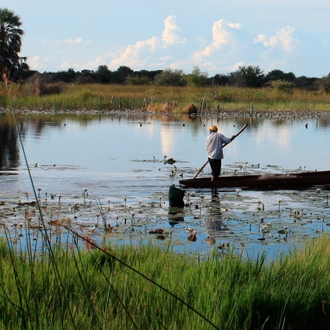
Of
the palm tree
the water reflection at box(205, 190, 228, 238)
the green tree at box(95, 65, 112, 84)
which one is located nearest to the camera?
the water reflection at box(205, 190, 228, 238)

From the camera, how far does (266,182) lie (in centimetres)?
1723

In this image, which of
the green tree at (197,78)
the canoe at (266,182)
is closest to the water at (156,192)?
the canoe at (266,182)

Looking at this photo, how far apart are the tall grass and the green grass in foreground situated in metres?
53.8

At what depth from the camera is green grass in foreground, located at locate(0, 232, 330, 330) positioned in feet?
16.8

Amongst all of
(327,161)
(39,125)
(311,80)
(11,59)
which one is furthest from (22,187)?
(311,80)

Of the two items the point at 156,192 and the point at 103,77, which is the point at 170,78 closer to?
the point at 103,77

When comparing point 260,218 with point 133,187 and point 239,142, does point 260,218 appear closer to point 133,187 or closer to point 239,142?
point 133,187

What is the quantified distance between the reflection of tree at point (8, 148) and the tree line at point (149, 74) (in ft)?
58.1

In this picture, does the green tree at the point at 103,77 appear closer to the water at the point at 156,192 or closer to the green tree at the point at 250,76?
the green tree at the point at 250,76

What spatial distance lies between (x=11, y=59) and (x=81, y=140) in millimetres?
25549

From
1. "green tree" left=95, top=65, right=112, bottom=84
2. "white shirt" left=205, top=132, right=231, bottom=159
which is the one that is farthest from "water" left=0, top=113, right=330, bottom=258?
"green tree" left=95, top=65, right=112, bottom=84

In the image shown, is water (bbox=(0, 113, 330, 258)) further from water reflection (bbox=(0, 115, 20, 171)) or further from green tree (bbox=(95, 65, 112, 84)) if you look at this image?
green tree (bbox=(95, 65, 112, 84))

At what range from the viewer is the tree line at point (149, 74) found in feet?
187

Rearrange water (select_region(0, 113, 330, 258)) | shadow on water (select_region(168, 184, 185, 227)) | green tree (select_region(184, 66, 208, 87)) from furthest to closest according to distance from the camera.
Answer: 1. green tree (select_region(184, 66, 208, 87))
2. shadow on water (select_region(168, 184, 185, 227))
3. water (select_region(0, 113, 330, 258))
